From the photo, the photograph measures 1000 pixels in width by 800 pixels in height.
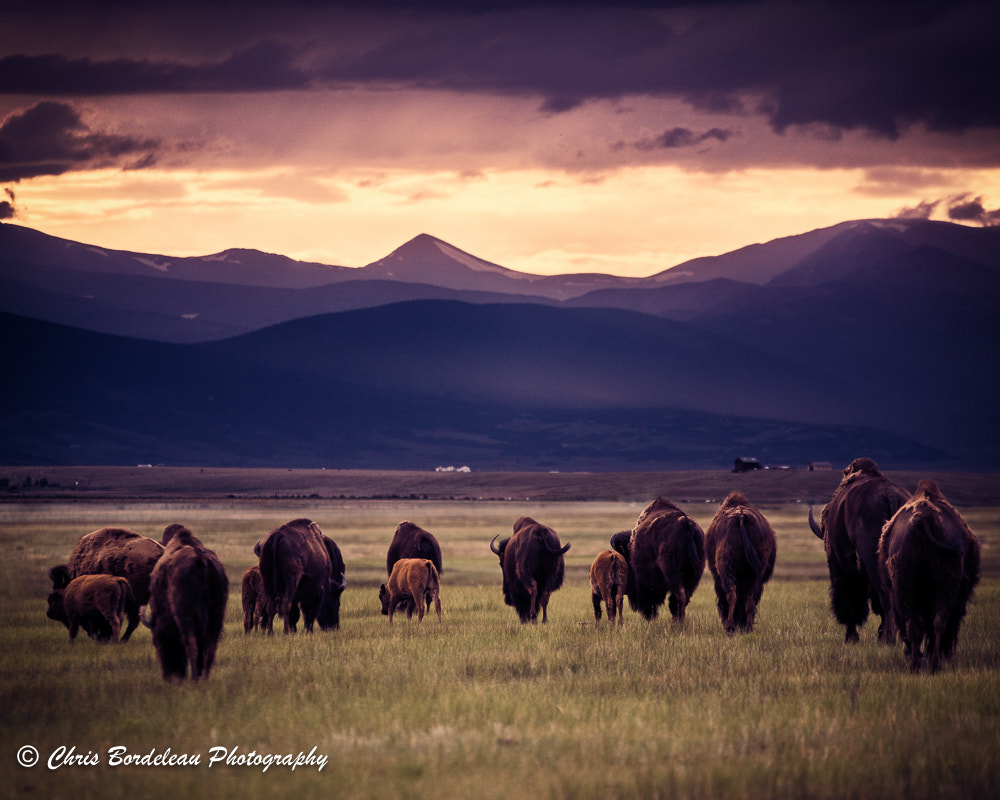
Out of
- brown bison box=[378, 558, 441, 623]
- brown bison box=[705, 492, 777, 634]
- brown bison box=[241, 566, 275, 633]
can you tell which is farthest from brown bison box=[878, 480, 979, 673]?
brown bison box=[241, 566, 275, 633]

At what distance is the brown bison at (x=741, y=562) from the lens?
62.2 feet

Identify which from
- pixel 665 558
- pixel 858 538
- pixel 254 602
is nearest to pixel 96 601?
pixel 254 602

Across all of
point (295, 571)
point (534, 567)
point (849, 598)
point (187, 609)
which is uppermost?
point (187, 609)

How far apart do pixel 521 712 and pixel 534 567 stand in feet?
33.3

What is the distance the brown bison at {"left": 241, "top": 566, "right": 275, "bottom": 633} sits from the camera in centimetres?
2092

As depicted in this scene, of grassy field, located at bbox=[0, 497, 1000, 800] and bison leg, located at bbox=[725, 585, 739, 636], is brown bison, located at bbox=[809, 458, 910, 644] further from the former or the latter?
bison leg, located at bbox=[725, 585, 739, 636]

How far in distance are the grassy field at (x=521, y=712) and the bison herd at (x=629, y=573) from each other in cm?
55

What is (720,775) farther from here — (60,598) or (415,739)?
(60,598)

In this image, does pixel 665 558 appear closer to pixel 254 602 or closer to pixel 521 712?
pixel 254 602

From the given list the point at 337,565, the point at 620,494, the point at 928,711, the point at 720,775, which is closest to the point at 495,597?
the point at 337,565

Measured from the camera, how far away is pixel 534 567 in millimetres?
22375

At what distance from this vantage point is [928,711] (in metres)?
12.2

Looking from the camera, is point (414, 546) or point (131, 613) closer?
point (131, 613)

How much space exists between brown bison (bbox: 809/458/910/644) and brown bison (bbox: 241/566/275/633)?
9.67m
